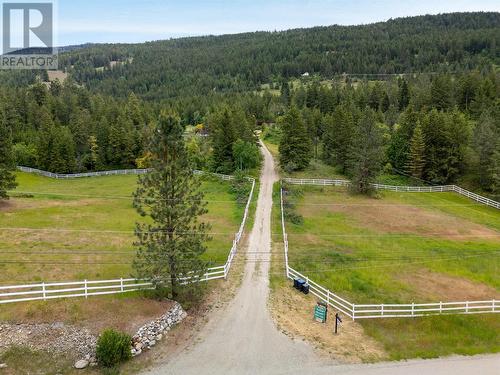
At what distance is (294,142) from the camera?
6181 centimetres

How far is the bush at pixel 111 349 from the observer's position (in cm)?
1700

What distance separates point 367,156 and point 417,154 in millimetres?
13437

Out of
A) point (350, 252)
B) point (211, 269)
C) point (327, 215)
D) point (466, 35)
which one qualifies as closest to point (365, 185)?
point (327, 215)

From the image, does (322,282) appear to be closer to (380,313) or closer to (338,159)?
(380,313)

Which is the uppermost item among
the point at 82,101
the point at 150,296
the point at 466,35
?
the point at 466,35

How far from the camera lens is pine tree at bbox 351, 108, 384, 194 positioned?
169 feet

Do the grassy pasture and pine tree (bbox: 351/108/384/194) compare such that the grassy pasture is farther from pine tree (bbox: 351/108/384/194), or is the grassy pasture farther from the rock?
the rock

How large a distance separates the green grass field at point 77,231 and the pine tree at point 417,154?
28.4m

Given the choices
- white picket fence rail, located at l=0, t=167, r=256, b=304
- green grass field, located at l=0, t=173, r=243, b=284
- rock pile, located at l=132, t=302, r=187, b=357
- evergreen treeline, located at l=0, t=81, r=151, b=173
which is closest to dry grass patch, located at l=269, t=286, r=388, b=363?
white picket fence rail, located at l=0, t=167, r=256, b=304

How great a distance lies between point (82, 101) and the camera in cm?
10519

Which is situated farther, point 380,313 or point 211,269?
point 211,269

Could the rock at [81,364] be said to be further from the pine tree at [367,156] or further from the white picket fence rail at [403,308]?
the pine tree at [367,156]

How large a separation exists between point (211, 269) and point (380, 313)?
34.8 ft

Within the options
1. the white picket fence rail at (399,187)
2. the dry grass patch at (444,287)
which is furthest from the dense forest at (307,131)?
the dry grass patch at (444,287)
